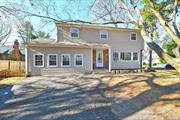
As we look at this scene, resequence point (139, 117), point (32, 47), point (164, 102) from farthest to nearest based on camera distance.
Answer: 1. point (32, 47)
2. point (164, 102)
3. point (139, 117)

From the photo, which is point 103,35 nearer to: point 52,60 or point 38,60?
point 52,60

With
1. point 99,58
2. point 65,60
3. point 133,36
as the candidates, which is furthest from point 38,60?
point 133,36

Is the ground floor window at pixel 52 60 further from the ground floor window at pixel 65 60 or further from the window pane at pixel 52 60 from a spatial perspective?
the ground floor window at pixel 65 60

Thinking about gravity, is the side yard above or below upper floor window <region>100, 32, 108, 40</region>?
below

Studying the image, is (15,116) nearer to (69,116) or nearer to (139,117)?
(69,116)

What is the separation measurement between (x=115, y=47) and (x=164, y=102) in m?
21.1

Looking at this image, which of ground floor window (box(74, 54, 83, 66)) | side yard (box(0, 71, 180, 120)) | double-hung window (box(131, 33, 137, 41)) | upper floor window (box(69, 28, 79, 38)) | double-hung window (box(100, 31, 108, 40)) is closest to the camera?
side yard (box(0, 71, 180, 120))

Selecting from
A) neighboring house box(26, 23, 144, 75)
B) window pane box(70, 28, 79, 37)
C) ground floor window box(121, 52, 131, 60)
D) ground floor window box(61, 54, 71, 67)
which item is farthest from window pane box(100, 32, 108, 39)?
ground floor window box(61, 54, 71, 67)

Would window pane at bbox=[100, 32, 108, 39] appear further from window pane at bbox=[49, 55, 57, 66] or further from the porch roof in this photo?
window pane at bbox=[49, 55, 57, 66]

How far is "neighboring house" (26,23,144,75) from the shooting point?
25.9 metres

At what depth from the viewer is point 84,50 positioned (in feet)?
91.7

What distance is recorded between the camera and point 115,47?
102 ft

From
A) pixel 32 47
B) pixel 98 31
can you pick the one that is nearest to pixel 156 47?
pixel 32 47

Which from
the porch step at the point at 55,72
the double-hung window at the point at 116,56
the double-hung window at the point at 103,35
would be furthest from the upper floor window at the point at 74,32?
the double-hung window at the point at 116,56
